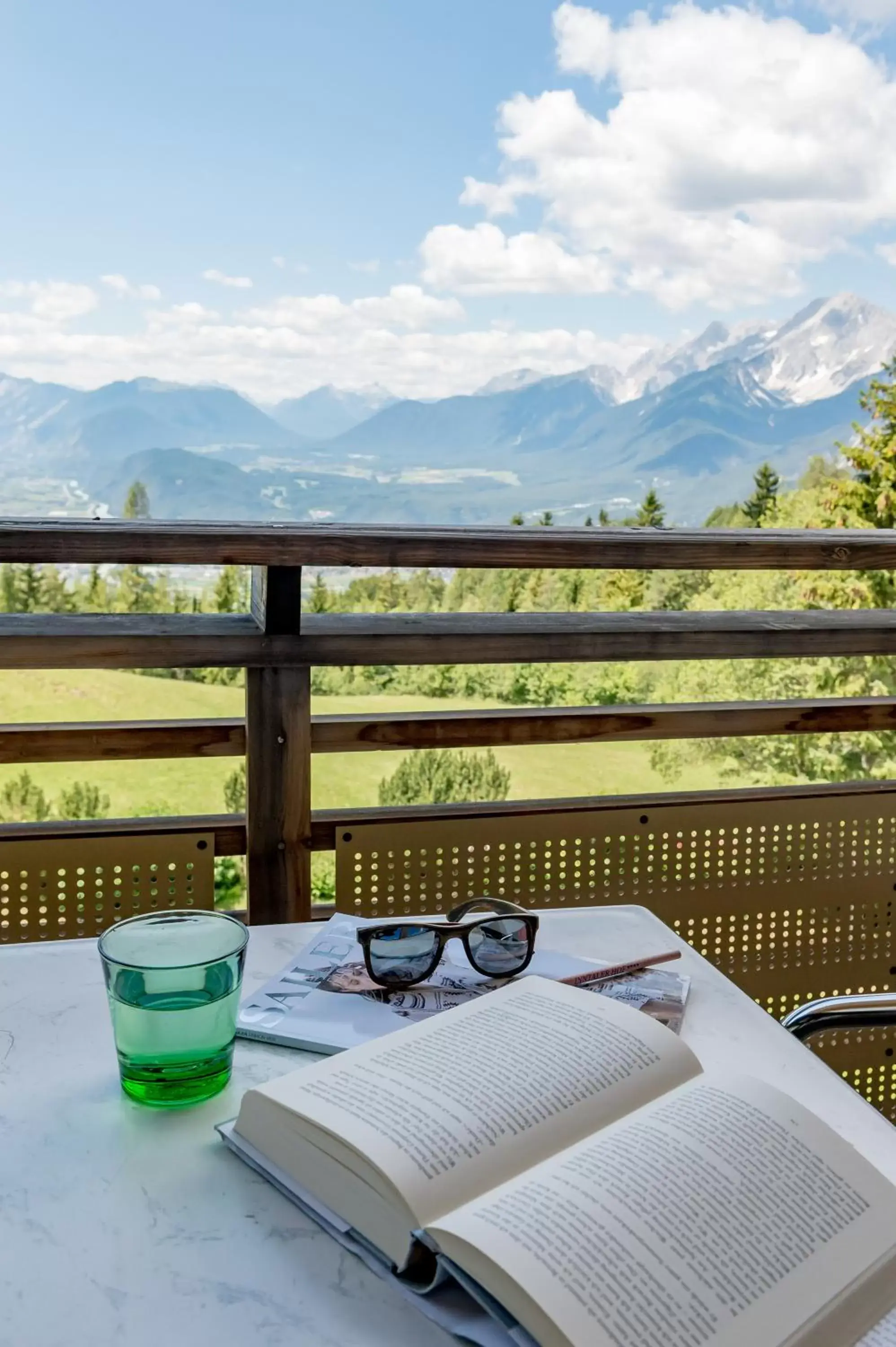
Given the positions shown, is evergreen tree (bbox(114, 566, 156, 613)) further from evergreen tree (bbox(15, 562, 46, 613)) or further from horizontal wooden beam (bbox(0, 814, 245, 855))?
horizontal wooden beam (bbox(0, 814, 245, 855))

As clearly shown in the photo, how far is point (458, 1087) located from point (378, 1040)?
9 centimetres

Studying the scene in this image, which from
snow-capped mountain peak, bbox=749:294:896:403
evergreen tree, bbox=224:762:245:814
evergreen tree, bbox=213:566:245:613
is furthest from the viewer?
snow-capped mountain peak, bbox=749:294:896:403

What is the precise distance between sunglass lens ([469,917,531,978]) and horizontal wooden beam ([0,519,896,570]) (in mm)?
800

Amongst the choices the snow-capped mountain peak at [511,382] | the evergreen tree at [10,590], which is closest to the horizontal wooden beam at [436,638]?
the evergreen tree at [10,590]

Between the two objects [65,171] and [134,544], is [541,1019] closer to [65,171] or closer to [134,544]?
[134,544]

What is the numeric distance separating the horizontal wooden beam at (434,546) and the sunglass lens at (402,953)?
0.80 m

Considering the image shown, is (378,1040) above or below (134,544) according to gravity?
below

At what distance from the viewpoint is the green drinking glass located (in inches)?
28.6

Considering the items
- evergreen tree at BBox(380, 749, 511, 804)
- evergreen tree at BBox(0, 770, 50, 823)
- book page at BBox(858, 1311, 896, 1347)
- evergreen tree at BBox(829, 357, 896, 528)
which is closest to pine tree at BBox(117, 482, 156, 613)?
evergreen tree at BBox(0, 770, 50, 823)

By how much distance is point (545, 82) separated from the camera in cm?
2684

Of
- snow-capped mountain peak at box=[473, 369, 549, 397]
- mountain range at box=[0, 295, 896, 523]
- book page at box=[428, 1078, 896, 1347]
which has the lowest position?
book page at box=[428, 1078, 896, 1347]

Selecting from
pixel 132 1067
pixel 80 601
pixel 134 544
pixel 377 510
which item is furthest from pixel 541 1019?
pixel 377 510

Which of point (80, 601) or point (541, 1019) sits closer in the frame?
point (541, 1019)

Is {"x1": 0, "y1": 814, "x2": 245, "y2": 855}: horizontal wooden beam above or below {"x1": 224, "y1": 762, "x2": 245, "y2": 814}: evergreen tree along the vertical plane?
above
